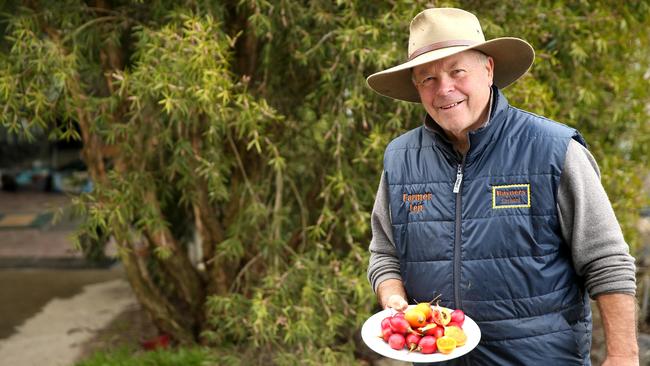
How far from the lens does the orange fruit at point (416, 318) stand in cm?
200

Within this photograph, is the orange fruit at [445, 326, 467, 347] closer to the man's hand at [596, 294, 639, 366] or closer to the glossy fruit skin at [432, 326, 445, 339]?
the glossy fruit skin at [432, 326, 445, 339]

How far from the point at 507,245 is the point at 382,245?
523 mm

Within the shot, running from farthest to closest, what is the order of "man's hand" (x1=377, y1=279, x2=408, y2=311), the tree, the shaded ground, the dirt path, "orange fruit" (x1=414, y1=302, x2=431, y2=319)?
1. the shaded ground
2. the dirt path
3. the tree
4. "man's hand" (x1=377, y1=279, x2=408, y2=311)
5. "orange fruit" (x1=414, y1=302, x2=431, y2=319)

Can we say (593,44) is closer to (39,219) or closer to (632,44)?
(632,44)

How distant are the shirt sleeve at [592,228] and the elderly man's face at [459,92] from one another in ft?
0.96

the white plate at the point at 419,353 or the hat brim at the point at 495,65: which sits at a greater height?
the hat brim at the point at 495,65

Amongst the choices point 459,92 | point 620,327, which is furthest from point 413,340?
point 459,92

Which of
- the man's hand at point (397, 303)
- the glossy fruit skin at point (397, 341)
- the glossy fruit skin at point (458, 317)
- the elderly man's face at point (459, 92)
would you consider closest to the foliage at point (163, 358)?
the man's hand at point (397, 303)

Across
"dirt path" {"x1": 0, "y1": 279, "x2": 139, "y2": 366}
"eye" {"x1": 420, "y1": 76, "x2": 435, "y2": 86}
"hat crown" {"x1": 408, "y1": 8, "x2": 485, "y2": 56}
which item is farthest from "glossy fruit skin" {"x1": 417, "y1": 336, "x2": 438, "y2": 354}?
"dirt path" {"x1": 0, "y1": 279, "x2": 139, "y2": 366}

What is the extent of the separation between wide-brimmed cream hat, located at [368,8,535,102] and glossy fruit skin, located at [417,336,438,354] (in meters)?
0.79

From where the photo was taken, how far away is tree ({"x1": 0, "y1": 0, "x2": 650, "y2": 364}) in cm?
369

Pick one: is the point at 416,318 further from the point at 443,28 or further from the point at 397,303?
the point at 443,28

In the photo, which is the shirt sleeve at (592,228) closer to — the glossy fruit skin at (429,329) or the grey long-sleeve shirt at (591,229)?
the grey long-sleeve shirt at (591,229)

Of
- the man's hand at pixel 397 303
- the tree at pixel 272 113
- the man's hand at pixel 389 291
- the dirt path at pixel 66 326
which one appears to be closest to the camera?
the man's hand at pixel 397 303
